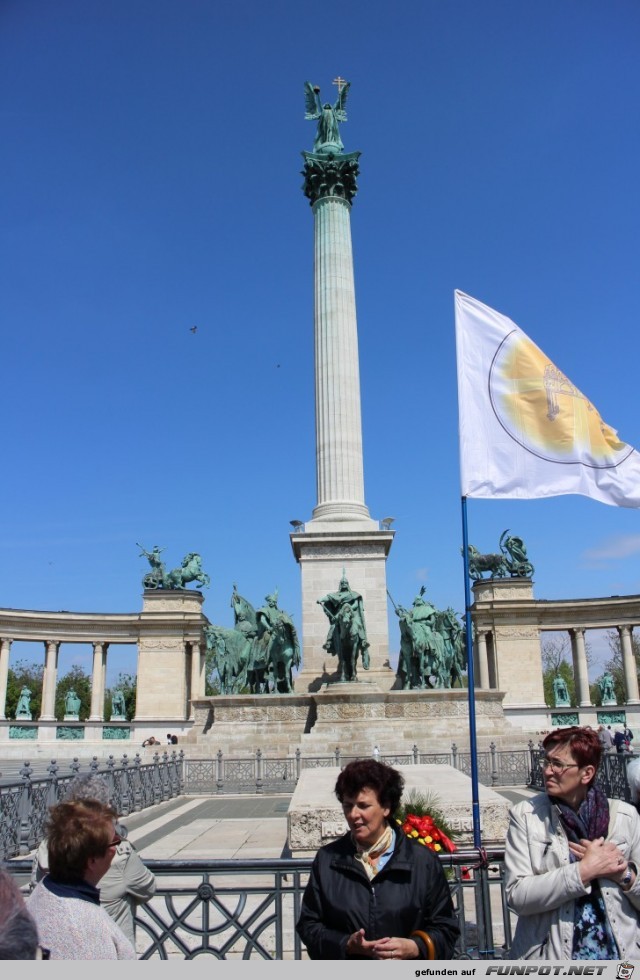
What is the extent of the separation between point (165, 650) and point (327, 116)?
43821 mm

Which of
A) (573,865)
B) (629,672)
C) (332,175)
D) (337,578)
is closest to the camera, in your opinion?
(573,865)

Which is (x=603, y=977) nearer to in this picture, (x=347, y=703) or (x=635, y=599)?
(x=347, y=703)

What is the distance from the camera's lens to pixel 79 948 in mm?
3256

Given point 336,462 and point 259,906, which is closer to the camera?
point 259,906

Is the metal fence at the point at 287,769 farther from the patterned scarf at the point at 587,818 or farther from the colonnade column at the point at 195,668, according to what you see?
the colonnade column at the point at 195,668

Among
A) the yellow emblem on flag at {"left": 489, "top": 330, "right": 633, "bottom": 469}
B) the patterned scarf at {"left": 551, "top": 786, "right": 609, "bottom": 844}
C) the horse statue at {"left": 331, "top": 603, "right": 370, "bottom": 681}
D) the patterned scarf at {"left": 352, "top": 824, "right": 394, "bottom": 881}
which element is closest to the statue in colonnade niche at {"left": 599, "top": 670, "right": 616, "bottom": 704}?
the horse statue at {"left": 331, "top": 603, "right": 370, "bottom": 681}

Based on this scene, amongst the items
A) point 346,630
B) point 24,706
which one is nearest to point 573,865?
point 346,630

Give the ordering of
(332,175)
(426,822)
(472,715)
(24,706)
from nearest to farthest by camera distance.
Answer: (426,822), (472,715), (332,175), (24,706)

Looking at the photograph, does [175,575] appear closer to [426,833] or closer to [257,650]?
[257,650]

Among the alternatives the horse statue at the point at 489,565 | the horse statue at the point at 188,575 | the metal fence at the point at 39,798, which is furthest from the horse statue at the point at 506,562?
the metal fence at the point at 39,798

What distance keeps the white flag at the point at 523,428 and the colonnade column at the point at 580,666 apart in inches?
2422

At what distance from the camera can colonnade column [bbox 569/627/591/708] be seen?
2589 inches

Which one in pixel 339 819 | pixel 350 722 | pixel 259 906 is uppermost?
pixel 350 722

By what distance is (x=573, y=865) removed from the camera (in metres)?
3.68
